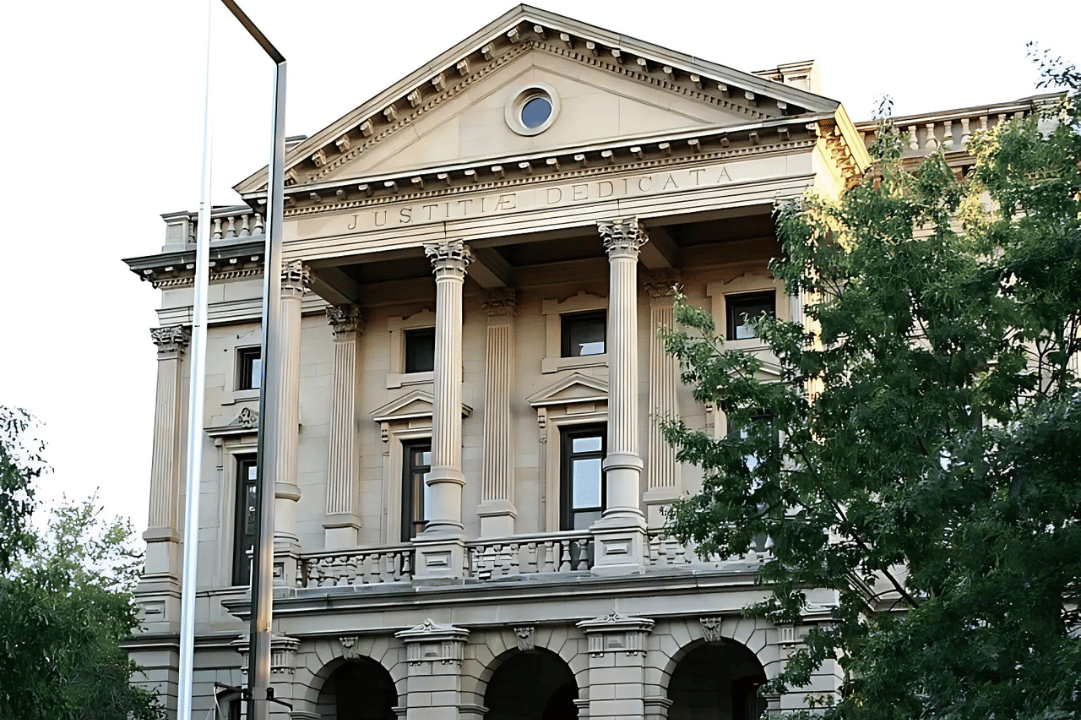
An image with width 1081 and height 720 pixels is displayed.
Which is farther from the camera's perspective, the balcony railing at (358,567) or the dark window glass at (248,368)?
the dark window glass at (248,368)

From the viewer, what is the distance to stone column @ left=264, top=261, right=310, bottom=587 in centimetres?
3838

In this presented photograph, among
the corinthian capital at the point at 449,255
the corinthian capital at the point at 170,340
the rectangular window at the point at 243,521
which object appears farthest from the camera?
the corinthian capital at the point at 170,340

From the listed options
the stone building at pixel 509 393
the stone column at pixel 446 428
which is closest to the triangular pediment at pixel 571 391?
the stone building at pixel 509 393

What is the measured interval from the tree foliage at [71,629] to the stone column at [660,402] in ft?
40.5

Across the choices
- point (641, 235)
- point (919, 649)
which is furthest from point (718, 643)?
point (919, 649)

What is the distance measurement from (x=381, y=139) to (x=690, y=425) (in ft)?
32.4

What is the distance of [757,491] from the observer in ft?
85.3

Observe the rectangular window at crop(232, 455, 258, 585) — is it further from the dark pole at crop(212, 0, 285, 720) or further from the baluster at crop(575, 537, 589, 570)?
the dark pole at crop(212, 0, 285, 720)

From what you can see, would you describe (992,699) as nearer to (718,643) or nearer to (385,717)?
(718,643)

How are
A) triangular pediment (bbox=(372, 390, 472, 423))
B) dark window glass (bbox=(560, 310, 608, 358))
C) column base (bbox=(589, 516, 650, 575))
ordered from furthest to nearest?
1. triangular pediment (bbox=(372, 390, 472, 423))
2. dark window glass (bbox=(560, 310, 608, 358))
3. column base (bbox=(589, 516, 650, 575))

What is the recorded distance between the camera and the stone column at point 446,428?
3688 centimetres

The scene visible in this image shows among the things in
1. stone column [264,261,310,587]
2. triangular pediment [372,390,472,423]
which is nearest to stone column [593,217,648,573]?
triangular pediment [372,390,472,423]

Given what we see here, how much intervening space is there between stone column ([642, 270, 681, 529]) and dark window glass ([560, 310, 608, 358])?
1477mm

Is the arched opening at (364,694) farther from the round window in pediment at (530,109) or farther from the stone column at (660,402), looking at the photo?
the round window in pediment at (530,109)
